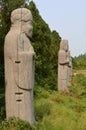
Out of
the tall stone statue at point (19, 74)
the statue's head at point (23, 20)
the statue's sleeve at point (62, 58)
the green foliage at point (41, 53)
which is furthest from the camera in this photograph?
the green foliage at point (41, 53)

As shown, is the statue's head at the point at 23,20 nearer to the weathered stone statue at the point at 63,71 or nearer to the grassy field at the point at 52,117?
the grassy field at the point at 52,117

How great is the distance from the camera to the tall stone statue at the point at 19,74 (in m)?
11.0

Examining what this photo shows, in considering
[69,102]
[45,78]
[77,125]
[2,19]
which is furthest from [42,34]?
[77,125]

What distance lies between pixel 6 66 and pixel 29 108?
3.99 ft

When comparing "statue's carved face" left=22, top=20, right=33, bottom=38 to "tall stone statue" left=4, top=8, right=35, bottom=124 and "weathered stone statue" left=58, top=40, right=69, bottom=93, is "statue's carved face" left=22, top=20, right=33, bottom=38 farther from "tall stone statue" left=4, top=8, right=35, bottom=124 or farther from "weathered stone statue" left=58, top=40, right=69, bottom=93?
"weathered stone statue" left=58, top=40, right=69, bottom=93

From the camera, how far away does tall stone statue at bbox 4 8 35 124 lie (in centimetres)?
1100

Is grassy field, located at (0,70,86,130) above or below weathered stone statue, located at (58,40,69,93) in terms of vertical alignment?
below

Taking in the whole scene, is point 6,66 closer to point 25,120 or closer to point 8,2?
point 25,120

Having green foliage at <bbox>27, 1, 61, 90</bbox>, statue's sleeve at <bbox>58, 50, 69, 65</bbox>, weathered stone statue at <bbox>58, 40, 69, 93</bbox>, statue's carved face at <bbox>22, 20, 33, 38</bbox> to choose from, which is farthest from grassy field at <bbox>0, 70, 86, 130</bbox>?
green foliage at <bbox>27, 1, 61, 90</bbox>

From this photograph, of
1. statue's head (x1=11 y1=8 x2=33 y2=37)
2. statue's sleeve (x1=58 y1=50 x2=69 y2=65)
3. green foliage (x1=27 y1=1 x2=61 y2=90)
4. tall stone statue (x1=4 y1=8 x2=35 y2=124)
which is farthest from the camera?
green foliage (x1=27 y1=1 x2=61 y2=90)

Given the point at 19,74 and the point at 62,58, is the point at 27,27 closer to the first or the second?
the point at 19,74

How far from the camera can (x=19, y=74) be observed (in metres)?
11.0

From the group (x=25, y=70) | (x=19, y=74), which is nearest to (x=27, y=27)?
(x=25, y=70)

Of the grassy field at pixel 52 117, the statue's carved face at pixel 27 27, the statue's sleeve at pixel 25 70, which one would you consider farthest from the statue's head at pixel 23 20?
the grassy field at pixel 52 117
